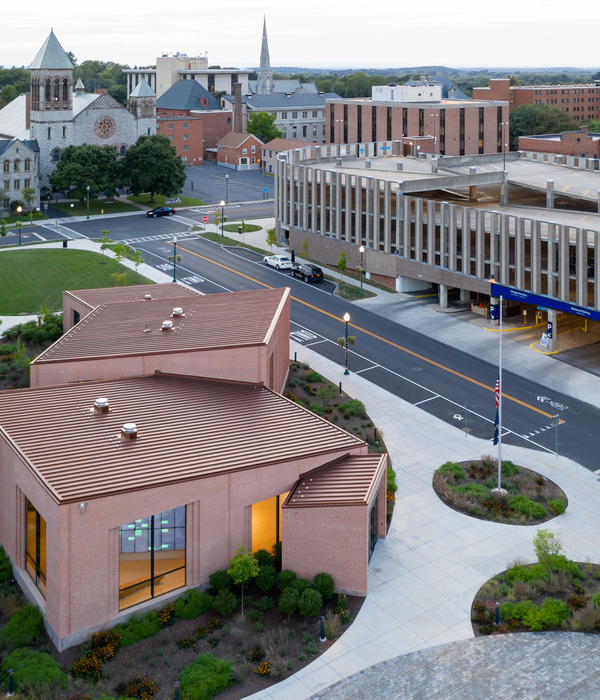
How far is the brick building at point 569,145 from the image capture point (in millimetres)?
127188

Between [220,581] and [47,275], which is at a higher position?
[47,275]

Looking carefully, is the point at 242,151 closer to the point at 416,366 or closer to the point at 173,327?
the point at 416,366

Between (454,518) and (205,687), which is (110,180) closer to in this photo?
(454,518)

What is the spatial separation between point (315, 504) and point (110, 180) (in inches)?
3411

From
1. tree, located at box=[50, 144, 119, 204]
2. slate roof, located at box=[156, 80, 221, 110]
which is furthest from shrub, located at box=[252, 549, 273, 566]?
slate roof, located at box=[156, 80, 221, 110]

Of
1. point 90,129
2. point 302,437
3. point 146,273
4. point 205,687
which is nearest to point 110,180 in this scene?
point 90,129

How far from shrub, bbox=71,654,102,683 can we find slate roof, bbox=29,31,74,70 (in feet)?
320

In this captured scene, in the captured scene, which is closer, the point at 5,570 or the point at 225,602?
the point at 225,602

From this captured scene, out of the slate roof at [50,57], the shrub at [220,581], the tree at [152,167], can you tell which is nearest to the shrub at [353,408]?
the shrub at [220,581]

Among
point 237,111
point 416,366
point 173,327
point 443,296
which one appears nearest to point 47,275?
point 443,296

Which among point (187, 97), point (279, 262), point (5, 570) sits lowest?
point (5, 570)

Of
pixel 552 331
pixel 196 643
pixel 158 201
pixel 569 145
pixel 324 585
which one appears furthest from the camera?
pixel 569 145

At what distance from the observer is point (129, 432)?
3155cm

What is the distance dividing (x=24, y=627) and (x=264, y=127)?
426 ft
